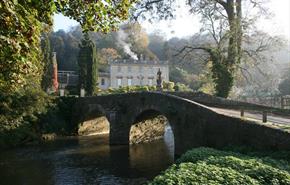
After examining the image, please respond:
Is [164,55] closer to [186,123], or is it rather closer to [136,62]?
[186,123]

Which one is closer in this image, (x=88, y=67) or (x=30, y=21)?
(x=30, y=21)

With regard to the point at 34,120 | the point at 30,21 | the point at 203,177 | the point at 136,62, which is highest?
the point at 136,62

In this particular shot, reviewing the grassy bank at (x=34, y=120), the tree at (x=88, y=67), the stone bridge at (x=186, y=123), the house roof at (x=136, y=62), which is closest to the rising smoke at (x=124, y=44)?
the house roof at (x=136, y=62)

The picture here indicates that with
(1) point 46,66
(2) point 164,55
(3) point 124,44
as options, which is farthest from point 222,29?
(3) point 124,44

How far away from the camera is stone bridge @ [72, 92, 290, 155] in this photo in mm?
16953

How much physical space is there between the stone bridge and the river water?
6.79 feet

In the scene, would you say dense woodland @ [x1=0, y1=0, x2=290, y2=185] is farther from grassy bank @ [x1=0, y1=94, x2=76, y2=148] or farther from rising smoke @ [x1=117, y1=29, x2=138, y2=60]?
rising smoke @ [x1=117, y1=29, x2=138, y2=60]

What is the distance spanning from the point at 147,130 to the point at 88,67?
801 inches

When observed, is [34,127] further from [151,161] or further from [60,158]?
[151,161]

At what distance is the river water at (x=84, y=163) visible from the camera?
2014cm

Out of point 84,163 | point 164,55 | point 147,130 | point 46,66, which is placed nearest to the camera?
point 84,163

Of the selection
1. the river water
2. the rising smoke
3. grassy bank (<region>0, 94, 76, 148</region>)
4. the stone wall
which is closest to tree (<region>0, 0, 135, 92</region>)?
the river water

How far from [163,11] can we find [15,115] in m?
16.0

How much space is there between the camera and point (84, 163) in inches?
957
